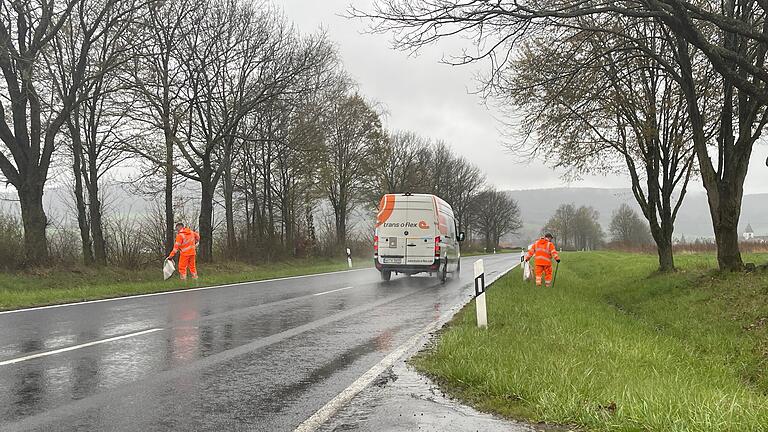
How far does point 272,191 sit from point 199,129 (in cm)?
953

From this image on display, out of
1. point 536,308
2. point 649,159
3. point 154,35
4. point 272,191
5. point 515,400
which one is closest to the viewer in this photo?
point 515,400

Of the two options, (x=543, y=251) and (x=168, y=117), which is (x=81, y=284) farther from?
(x=543, y=251)

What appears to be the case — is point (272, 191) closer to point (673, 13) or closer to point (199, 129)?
point (199, 129)

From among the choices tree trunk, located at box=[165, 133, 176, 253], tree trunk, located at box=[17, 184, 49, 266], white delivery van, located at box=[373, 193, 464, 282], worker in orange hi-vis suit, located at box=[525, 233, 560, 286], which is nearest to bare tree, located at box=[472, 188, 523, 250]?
tree trunk, located at box=[165, 133, 176, 253]

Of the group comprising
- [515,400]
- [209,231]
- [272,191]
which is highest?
[272,191]

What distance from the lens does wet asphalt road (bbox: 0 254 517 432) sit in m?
4.66

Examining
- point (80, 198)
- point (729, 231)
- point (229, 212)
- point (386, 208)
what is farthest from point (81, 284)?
point (729, 231)

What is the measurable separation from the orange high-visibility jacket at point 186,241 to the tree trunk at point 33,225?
4034mm

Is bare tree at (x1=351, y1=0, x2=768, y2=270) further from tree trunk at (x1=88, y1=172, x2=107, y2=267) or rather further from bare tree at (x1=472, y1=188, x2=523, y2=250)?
bare tree at (x1=472, y1=188, x2=523, y2=250)

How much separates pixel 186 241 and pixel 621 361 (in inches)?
548

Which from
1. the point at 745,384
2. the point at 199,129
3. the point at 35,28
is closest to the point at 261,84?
the point at 199,129

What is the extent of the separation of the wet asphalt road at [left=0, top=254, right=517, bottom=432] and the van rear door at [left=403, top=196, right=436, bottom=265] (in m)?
6.27

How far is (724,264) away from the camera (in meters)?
13.6

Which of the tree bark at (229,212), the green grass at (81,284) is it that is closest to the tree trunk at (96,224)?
the green grass at (81,284)
